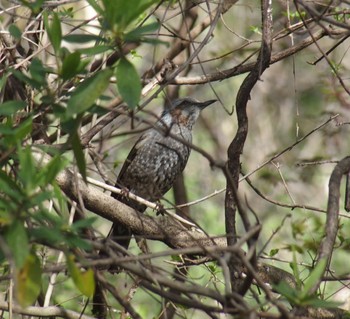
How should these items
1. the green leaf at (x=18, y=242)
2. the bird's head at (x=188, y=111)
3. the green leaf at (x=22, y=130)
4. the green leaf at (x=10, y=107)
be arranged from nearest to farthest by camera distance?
the green leaf at (x=18, y=242)
the green leaf at (x=22, y=130)
the green leaf at (x=10, y=107)
the bird's head at (x=188, y=111)

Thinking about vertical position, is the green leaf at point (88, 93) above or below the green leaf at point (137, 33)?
below

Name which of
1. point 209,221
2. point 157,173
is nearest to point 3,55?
point 157,173

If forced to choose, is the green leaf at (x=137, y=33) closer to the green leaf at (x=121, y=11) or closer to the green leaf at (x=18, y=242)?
the green leaf at (x=121, y=11)

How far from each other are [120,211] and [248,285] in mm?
1607

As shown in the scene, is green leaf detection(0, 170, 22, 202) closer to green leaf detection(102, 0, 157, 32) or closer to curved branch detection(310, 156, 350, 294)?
green leaf detection(102, 0, 157, 32)

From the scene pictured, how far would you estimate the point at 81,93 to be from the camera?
219 centimetres

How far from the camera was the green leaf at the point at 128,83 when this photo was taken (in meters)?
2.16

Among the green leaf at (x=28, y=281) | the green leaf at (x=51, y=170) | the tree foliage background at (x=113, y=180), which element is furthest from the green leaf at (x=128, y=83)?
the green leaf at (x=28, y=281)

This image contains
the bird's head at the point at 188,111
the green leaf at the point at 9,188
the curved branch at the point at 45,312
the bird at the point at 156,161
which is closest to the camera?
the green leaf at the point at 9,188

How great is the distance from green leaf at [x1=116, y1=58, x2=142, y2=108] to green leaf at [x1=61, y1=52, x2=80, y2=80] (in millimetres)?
134

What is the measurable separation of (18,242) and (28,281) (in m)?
0.16

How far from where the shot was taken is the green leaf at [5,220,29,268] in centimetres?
192

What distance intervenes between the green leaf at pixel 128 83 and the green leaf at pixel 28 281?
0.50m

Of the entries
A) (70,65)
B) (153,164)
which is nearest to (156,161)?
(153,164)
